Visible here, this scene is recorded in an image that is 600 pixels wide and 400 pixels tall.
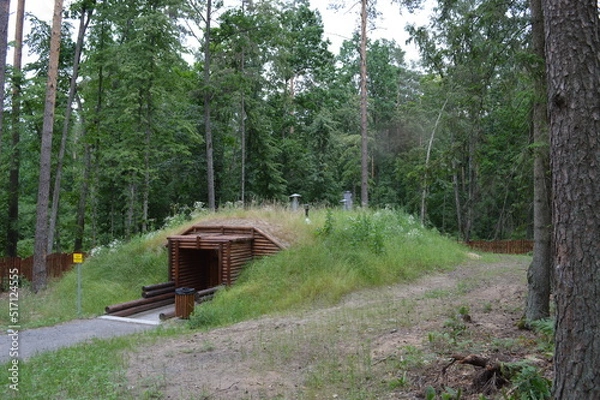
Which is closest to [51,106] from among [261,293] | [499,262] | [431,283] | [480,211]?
[261,293]

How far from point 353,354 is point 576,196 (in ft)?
10.2

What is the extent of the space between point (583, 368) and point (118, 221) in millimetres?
25399

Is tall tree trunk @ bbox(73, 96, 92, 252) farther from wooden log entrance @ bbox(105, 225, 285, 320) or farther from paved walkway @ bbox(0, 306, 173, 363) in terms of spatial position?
paved walkway @ bbox(0, 306, 173, 363)

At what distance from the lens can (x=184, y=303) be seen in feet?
32.8

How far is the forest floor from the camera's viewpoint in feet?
13.3

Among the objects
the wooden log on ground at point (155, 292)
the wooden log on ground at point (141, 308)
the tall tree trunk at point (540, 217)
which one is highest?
the tall tree trunk at point (540, 217)

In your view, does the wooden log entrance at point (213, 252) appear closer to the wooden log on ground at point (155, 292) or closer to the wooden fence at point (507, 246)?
the wooden log on ground at point (155, 292)

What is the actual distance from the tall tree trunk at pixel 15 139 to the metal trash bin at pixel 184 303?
11681 mm

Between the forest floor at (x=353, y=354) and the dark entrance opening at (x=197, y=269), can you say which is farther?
the dark entrance opening at (x=197, y=269)

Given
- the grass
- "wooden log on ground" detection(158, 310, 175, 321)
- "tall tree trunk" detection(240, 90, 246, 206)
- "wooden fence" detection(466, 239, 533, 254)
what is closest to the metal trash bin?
"wooden log on ground" detection(158, 310, 175, 321)

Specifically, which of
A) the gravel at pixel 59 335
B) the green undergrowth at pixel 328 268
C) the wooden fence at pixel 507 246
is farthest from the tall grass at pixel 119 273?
the wooden fence at pixel 507 246

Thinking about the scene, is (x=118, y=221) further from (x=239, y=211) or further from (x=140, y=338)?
(x=140, y=338)

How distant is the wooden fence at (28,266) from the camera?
1562 centimetres

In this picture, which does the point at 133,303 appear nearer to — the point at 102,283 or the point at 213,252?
the point at 102,283
